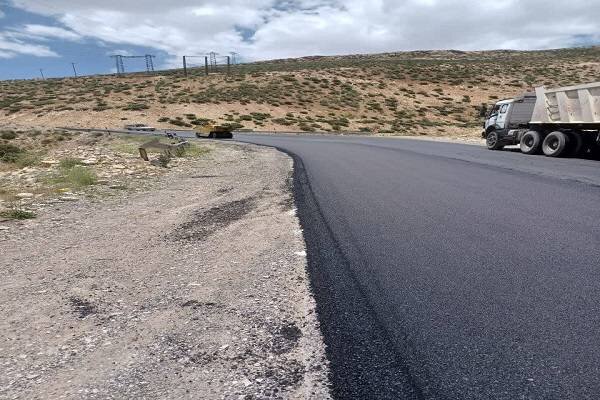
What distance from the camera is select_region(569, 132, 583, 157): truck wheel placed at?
1728 centimetres

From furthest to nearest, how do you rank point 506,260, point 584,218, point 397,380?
point 584,218 < point 506,260 < point 397,380

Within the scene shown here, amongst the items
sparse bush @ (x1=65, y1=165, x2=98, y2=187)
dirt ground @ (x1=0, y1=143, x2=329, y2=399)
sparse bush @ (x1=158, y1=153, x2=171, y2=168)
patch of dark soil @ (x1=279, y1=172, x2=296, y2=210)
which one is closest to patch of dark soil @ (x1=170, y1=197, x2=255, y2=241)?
dirt ground @ (x1=0, y1=143, x2=329, y2=399)

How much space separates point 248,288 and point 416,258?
6.47 feet

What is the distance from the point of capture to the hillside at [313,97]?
159 ft

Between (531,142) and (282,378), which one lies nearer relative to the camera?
(282,378)

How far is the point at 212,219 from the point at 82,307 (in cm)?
378

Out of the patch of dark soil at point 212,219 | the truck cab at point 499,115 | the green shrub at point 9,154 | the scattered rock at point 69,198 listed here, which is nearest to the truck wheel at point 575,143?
the truck cab at point 499,115

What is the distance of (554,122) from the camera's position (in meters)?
18.3

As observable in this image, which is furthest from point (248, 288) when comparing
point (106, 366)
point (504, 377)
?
point (504, 377)

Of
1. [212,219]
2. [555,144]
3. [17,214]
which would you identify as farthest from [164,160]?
[555,144]

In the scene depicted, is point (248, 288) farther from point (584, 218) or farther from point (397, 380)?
point (584, 218)

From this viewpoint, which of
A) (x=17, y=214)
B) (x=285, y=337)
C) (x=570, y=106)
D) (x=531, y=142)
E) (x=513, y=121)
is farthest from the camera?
(x=513, y=121)

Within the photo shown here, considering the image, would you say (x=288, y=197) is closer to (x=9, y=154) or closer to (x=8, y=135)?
(x=9, y=154)

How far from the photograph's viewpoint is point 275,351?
341 cm
